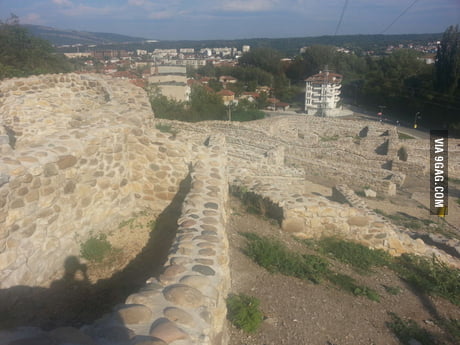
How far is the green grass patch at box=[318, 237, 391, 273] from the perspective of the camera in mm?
5703

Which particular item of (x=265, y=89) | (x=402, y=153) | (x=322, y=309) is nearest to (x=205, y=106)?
(x=402, y=153)

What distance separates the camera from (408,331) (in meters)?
4.09

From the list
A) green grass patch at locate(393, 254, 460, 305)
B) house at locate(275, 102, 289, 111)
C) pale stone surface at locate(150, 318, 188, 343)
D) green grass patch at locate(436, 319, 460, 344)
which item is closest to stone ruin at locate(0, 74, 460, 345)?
pale stone surface at locate(150, 318, 188, 343)

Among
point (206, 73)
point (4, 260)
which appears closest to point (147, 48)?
point (206, 73)

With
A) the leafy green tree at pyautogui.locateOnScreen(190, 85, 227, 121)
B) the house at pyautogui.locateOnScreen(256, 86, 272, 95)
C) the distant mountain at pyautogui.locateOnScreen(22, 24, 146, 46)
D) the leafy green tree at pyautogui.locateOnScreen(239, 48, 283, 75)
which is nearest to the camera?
the leafy green tree at pyautogui.locateOnScreen(190, 85, 227, 121)

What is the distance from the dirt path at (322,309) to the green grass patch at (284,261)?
111 mm

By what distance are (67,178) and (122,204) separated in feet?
3.75

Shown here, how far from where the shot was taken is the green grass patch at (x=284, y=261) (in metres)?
4.89

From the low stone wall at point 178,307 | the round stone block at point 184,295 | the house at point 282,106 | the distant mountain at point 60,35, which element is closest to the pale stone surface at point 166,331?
the low stone wall at point 178,307

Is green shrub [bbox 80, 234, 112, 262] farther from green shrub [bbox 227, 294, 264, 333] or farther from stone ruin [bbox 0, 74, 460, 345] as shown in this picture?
green shrub [bbox 227, 294, 264, 333]

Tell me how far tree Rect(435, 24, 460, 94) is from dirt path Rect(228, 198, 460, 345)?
39.2 meters

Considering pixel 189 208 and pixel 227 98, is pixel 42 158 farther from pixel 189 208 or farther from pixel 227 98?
pixel 227 98

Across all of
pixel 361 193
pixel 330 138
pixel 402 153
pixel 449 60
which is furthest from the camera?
pixel 449 60

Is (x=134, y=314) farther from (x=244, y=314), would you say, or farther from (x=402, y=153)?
(x=402, y=153)
